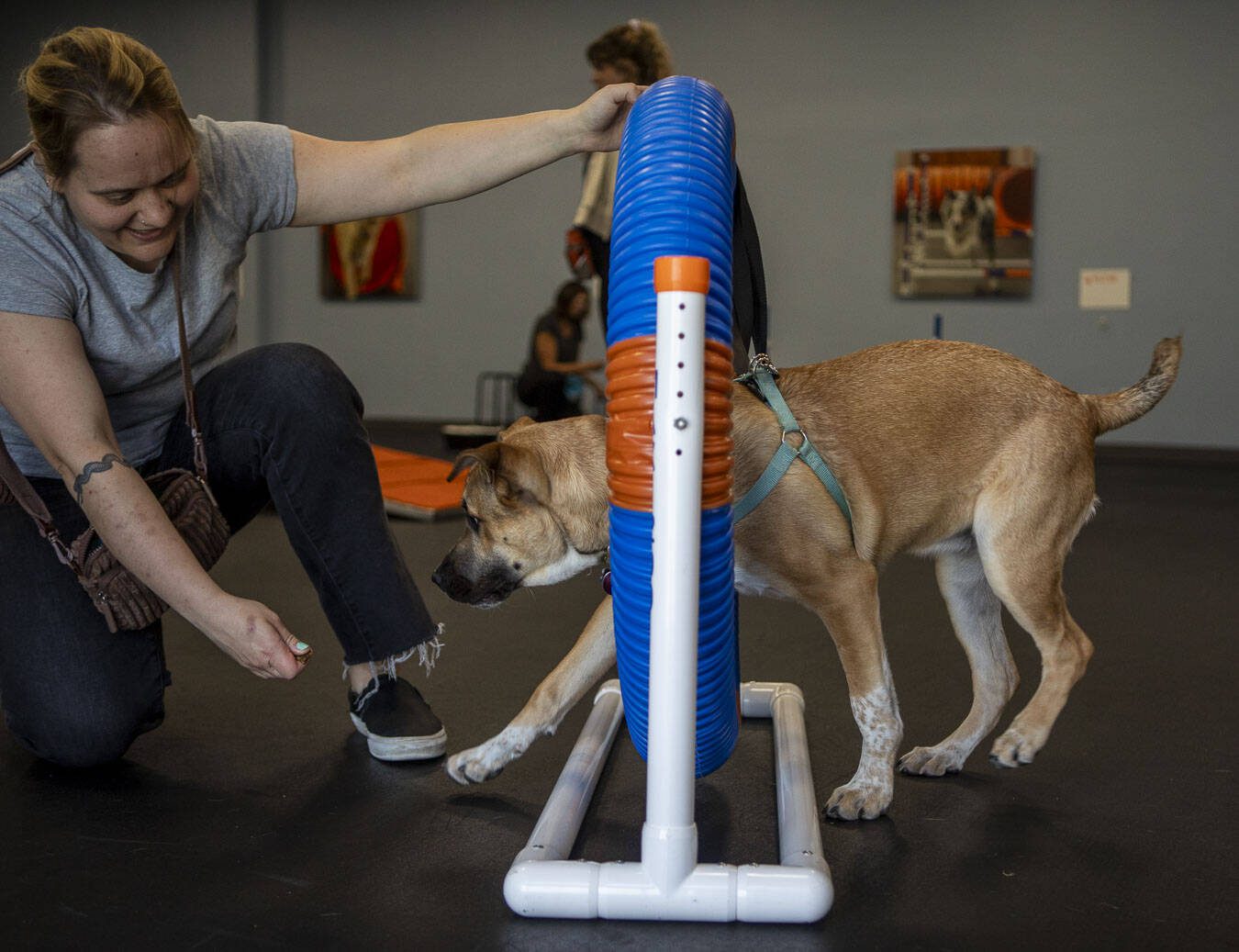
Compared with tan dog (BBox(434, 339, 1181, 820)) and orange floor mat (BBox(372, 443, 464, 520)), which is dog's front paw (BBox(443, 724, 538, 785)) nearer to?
tan dog (BBox(434, 339, 1181, 820))

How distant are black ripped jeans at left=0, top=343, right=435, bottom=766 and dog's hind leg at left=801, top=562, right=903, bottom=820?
36.4 inches

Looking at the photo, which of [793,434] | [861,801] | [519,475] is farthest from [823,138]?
[861,801]

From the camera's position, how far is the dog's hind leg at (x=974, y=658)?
2543 millimetres

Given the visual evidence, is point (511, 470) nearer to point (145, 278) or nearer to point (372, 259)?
point (145, 278)

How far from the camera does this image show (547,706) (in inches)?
94.5

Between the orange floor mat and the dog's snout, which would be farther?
the orange floor mat

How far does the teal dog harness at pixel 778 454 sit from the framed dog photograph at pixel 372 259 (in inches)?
381

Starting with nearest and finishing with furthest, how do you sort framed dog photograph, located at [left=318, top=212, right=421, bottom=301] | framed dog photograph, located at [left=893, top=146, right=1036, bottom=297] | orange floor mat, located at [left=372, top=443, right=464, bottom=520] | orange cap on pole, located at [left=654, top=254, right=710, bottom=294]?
orange cap on pole, located at [left=654, top=254, right=710, bottom=294] < orange floor mat, located at [left=372, top=443, right=464, bottom=520] < framed dog photograph, located at [left=893, top=146, right=1036, bottom=297] < framed dog photograph, located at [left=318, top=212, right=421, bottom=301]

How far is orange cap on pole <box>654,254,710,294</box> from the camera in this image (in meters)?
1.63

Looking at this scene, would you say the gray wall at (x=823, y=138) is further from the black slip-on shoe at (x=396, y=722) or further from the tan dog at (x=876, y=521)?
the black slip-on shoe at (x=396, y=722)

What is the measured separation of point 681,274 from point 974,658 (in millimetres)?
1476

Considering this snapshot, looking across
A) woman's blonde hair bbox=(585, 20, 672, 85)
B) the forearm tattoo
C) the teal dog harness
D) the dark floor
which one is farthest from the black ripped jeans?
woman's blonde hair bbox=(585, 20, 672, 85)

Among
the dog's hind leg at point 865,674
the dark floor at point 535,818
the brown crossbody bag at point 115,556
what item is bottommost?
the dark floor at point 535,818

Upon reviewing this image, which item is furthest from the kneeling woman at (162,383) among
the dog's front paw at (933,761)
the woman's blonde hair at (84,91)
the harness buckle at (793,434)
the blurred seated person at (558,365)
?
the blurred seated person at (558,365)
